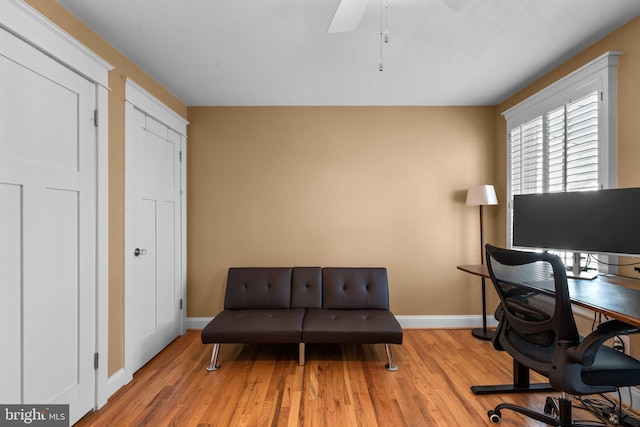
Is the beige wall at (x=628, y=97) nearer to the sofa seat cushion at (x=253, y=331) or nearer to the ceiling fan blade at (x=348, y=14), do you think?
the ceiling fan blade at (x=348, y=14)

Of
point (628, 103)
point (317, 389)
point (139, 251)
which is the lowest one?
point (317, 389)

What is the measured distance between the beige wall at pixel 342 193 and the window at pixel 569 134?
68cm

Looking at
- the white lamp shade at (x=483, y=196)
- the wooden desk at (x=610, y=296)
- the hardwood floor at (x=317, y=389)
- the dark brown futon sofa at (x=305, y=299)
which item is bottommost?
the hardwood floor at (x=317, y=389)

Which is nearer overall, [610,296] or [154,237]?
[610,296]

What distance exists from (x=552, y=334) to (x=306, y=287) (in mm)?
2212

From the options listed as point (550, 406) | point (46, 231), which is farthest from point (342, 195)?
point (46, 231)

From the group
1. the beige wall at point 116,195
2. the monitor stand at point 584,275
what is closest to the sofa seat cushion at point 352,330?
the monitor stand at point 584,275

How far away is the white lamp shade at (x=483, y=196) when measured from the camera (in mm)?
3336

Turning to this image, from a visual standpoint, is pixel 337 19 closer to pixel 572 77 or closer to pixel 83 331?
pixel 572 77

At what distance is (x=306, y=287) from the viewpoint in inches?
133

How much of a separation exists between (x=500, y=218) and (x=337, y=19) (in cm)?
298

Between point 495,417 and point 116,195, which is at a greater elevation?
→ point 116,195

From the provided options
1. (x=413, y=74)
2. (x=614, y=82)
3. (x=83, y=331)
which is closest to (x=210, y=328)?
(x=83, y=331)

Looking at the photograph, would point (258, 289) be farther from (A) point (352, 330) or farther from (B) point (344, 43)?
(B) point (344, 43)
